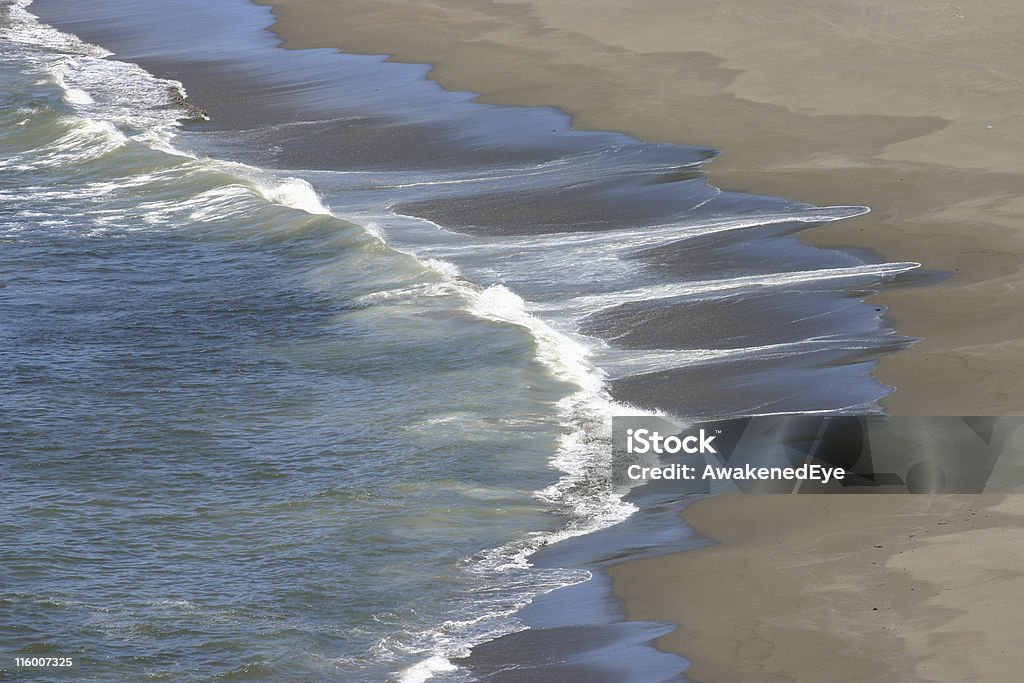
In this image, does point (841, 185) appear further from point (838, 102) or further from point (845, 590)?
point (845, 590)

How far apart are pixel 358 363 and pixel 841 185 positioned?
260 inches

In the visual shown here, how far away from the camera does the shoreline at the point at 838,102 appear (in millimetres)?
13156

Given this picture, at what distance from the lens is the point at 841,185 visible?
17172 millimetres

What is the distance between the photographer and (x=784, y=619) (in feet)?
27.9

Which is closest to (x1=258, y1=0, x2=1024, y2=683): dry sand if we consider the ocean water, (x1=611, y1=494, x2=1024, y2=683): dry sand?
(x1=611, y1=494, x2=1024, y2=683): dry sand

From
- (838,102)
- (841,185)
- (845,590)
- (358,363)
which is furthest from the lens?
(838,102)

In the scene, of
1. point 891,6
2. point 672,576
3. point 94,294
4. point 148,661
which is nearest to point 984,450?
point 672,576

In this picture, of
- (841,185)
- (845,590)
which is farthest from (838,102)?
(845,590)

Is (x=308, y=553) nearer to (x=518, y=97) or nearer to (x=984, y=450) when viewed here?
(x=984, y=450)

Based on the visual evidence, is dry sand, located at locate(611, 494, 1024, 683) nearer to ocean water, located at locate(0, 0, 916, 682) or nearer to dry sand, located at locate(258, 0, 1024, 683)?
dry sand, located at locate(258, 0, 1024, 683)

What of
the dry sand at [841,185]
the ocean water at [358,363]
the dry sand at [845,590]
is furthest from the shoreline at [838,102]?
the dry sand at [845,590]

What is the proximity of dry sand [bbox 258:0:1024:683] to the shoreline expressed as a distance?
4 centimetres

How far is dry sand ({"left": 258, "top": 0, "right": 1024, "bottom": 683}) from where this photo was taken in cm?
831

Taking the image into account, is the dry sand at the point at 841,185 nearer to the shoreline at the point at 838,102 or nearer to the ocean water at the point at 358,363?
the shoreline at the point at 838,102
